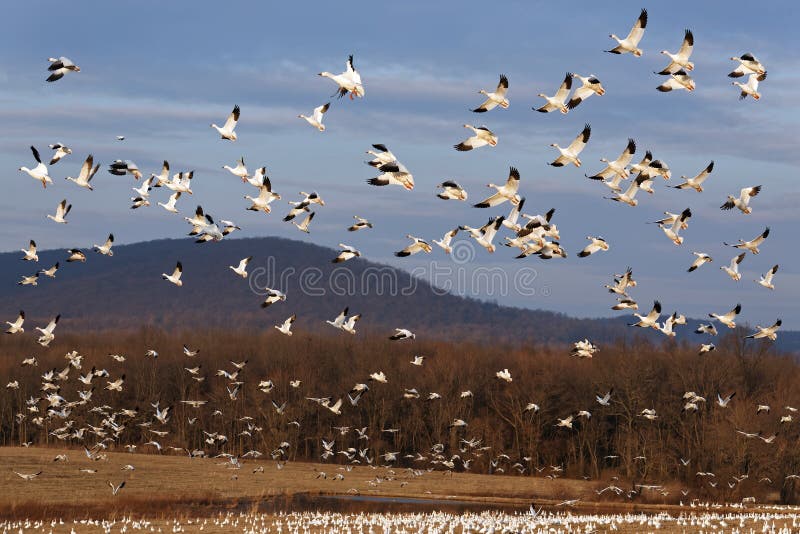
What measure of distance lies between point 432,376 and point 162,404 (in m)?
25.0

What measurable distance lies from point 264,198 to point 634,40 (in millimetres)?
12782

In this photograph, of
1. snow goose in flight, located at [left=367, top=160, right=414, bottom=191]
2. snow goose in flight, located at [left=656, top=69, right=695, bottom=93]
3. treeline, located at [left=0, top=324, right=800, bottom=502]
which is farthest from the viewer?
treeline, located at [left=0, top=324, right=800, bottom=502]

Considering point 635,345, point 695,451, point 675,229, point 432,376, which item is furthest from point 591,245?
point 635,345

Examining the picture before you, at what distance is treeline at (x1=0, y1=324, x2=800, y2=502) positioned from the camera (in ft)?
227

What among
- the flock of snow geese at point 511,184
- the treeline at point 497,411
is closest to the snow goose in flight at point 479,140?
the flock of snow geese at point 511,184

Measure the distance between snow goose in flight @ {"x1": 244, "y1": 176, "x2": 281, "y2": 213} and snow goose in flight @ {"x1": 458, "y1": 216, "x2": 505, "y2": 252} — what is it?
633 cm

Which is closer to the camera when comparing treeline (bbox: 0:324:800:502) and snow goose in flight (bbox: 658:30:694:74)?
snow goose in flight (bbox: 658:30:694:74)

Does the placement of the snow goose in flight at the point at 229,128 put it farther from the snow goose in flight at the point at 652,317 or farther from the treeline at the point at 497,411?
the treeline at the point at 497,411

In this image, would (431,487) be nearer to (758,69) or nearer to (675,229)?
(675,229)

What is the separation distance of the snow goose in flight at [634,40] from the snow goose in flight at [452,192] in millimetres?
5848

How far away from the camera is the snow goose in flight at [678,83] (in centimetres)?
3122

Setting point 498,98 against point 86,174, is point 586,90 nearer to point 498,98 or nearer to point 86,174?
point 498,98

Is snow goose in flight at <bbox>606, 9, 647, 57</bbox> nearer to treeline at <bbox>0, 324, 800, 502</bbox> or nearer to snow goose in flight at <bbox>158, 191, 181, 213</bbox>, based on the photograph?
snow goose in flight at <bbox>158, 191, 181, 213</bbox>

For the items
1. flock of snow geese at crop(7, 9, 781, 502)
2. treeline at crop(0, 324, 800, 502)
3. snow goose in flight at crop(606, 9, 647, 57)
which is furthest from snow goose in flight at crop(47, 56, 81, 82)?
treeline at crop(0, 324, 800, 502)
